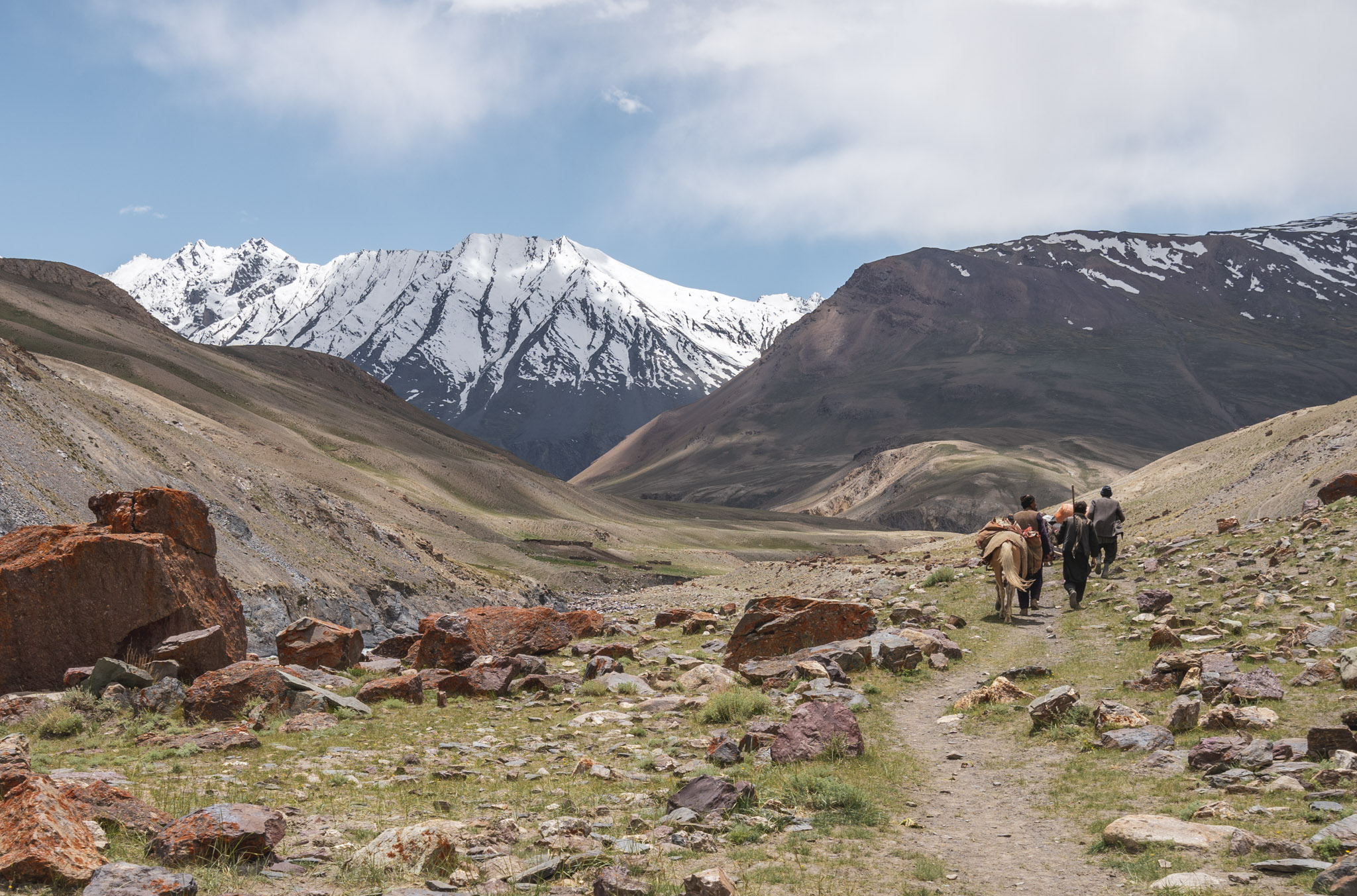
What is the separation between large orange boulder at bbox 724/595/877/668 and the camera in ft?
59.3

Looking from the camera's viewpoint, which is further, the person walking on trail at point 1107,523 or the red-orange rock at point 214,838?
the person walking on trail at point 1107,523

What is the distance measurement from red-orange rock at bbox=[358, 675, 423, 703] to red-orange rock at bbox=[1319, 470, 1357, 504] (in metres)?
24.8

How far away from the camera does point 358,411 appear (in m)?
148

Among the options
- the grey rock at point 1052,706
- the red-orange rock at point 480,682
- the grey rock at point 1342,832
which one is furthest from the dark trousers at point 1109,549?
the grey rock at point 1342,832

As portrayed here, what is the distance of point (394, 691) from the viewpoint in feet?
49.0

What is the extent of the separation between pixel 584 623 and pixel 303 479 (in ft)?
168

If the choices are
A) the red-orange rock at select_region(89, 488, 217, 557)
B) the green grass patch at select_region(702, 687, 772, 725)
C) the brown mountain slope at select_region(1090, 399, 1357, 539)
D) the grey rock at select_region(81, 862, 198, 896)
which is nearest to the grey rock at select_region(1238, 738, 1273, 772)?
the green grass patch at select_region(702, 687, 772, 725)

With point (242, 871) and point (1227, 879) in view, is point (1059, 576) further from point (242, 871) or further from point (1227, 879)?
point (242, 871)

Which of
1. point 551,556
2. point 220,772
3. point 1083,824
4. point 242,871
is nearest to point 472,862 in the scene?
point 242,871

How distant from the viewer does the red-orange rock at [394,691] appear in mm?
14898

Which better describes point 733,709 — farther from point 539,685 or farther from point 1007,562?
point 1007,562

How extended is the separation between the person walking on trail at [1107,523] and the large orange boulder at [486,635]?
594 inches

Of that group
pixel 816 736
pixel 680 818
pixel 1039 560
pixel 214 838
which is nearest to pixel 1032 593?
pixel 1039 560

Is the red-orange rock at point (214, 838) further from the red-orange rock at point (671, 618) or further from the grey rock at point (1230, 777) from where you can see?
the red-orange rock at point (671, 618)
